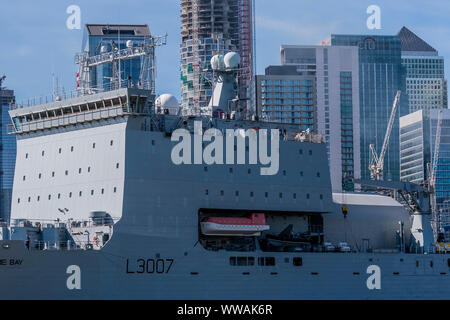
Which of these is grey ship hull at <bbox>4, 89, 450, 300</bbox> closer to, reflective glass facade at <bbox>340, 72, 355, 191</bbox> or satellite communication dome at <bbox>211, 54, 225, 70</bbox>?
satellite communication dome at <bbox>211, 54, 225, 70</bbox>

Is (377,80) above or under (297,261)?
above

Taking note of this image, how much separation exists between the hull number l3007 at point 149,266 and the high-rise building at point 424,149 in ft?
255

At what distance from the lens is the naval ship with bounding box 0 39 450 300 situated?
3641 centimetres

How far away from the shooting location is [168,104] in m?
41.2

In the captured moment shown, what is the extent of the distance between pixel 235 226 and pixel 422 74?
128 m

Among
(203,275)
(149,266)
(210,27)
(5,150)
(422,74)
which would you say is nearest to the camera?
(149,266)

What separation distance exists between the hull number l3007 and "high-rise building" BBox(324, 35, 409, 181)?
10400cm

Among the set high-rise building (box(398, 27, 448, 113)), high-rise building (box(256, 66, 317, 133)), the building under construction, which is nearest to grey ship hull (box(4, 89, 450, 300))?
the building under construction

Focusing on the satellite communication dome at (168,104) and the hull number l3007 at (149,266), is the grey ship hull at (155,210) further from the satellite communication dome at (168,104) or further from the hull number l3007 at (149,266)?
the satellite communication dome at (168,104)

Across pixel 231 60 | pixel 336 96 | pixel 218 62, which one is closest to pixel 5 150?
pixel 336 96

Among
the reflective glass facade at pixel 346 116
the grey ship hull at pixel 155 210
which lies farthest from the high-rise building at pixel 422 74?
the grey ship hull at pixel 155 210

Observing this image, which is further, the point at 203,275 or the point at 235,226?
the point at 235,226

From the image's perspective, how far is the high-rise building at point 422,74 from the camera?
15888 cm

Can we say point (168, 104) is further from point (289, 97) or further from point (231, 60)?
point (289, 97)
